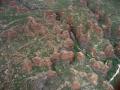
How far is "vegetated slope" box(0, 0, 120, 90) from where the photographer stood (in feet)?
16.0

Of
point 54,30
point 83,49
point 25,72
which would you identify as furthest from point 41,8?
point 25,72

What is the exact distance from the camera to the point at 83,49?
5691 millimetres

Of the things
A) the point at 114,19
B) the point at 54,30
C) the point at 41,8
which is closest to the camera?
the point at 54,30

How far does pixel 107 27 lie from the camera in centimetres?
653

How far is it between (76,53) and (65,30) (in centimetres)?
63

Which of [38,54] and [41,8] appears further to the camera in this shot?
[41,8]

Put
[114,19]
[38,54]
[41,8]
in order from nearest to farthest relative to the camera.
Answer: [38,54]
[41,8]
[114,19]

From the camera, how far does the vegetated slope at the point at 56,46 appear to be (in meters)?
4.88

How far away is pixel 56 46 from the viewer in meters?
5.37

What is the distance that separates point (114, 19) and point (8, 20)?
8.81 feet

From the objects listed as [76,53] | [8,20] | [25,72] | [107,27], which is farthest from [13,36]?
[107,27]

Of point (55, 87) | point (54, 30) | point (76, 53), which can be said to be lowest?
point (55, 87)

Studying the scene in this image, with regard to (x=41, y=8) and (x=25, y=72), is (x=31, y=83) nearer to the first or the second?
(x=25, y=72)

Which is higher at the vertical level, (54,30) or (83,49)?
(54,30)
